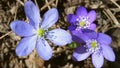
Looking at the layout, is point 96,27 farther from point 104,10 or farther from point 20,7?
point 20,7

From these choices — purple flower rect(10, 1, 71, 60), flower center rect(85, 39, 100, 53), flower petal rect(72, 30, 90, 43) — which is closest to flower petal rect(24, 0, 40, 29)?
purple flower rect(10, 1, 71, 60)

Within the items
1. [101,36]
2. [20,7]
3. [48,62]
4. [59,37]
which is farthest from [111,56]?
[20,7]

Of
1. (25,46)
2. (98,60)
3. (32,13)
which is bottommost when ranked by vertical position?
(98,60)

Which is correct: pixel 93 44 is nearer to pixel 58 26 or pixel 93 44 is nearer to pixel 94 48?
pixel 94 48

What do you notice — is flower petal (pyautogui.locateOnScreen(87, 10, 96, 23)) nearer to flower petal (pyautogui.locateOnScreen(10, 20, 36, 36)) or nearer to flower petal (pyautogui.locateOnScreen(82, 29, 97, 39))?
flower petal (pyautogui.locateOnScreen(82, 29, 97, 39))

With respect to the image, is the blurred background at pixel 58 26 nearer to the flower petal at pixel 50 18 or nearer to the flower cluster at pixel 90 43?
the flower cluster at pixel 90 43

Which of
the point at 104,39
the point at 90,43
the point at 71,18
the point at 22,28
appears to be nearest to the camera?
the point at 22,28

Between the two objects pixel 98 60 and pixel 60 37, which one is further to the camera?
pixel 98 60


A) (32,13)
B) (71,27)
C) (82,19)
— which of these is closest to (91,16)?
(82,19)
